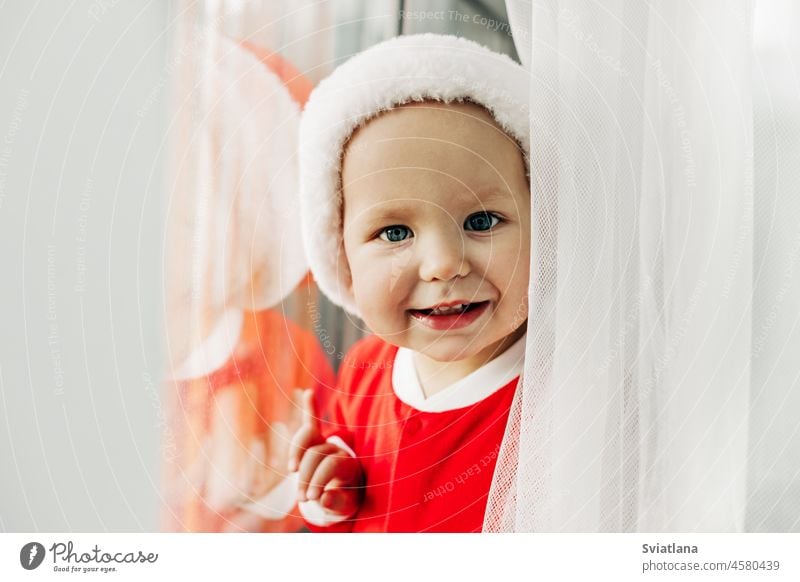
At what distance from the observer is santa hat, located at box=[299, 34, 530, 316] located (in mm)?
523

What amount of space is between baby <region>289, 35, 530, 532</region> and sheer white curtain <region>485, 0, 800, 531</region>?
3 cm

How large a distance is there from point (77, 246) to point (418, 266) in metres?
0.28

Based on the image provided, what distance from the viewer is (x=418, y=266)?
540 mm

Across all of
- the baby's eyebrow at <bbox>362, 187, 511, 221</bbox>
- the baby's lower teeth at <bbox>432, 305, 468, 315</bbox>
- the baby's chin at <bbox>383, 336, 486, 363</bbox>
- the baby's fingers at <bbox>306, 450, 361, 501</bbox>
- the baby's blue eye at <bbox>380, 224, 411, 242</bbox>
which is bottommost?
the baby's fingers at <bbox>306, 450, 361, 501</bbox>

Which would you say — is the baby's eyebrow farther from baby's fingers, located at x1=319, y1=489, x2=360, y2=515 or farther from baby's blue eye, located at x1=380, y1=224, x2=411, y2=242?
baby's fingers, located at x1=319, y1=489, x2=360, y2=515

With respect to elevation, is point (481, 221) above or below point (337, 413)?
above

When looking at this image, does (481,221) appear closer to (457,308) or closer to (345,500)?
(457,308)

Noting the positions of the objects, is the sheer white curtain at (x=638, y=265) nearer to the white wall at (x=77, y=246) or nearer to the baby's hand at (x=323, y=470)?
the baby's hand at (x=323, y=470)

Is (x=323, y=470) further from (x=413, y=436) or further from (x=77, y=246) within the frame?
(x=77, y=246)

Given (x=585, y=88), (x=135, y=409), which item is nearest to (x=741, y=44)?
(x=585, y=88)

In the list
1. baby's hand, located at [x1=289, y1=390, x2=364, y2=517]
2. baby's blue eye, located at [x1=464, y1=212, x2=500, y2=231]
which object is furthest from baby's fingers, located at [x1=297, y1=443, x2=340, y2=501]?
baby's blue eye, located at [x1=464, y1=212, x2=500, y2=231]
